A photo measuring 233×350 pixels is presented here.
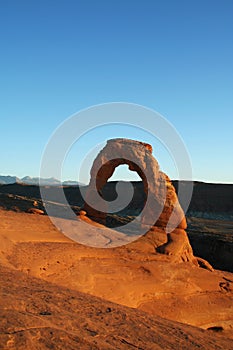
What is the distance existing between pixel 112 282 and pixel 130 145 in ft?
21.5

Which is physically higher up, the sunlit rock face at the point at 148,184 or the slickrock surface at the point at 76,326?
the sunlit rock face at the point at 148,184

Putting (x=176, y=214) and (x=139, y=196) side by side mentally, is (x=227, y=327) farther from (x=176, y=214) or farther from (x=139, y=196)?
(x=139, y=196)

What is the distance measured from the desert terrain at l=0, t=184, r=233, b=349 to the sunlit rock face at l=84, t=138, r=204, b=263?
789 millimetres

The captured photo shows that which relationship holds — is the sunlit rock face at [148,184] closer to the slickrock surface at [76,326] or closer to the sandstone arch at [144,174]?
the sandstone arch at [144,174]

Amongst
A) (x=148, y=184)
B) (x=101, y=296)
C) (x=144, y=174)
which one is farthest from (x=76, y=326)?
(x=144, y=174)

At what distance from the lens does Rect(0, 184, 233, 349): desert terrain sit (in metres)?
3.66

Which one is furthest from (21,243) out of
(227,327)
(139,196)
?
(139,196)

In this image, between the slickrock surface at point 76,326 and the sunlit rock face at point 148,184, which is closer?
the slickrock surface at point 76,326

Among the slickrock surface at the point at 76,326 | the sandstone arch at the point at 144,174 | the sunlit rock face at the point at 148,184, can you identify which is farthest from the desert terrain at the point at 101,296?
the sandstone arch at the point at 144,174

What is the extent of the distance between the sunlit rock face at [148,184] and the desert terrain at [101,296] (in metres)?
0.79

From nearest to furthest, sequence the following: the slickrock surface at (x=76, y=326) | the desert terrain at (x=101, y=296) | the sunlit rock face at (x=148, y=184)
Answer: the slickrock surface at (x=76, y=326)
the desert terrain at (x=101, y=296)
the sunlit rock face at (x=148, y=184)

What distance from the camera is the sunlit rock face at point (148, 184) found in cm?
1342

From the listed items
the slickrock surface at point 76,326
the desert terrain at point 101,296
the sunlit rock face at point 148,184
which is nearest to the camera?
the slickrock surface at point 76,326

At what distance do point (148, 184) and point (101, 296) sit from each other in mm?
6387
